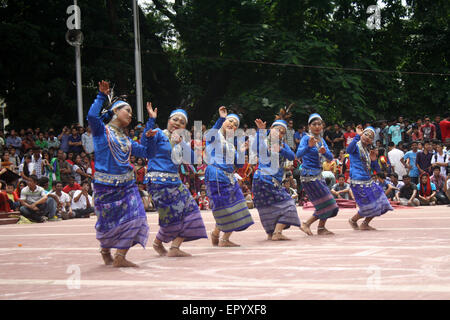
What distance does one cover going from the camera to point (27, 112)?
23750mm

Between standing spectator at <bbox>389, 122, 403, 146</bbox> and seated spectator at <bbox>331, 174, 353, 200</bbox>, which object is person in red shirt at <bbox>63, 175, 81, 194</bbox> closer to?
seated spectator at <bbox>331, 174, 353, 200</bbox>

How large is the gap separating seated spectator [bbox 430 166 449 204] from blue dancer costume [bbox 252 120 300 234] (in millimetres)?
9449

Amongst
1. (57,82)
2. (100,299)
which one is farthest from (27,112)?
(100,299)

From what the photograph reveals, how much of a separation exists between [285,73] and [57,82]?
8258 mm

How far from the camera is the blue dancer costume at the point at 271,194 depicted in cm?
975

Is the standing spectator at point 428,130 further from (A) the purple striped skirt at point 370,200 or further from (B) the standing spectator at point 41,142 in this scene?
(B) the standing spectator at point 41,142

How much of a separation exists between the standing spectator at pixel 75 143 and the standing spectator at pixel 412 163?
964cm

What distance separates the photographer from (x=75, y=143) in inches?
757

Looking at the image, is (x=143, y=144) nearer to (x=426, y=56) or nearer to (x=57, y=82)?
(x=57, y=82)

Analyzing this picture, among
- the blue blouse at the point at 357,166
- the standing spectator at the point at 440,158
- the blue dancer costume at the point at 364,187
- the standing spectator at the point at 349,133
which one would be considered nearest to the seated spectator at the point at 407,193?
the standing spectator at the point at 440,158

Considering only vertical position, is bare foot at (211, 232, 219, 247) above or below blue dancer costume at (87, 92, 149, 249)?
below

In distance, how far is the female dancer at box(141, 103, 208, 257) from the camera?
315 inches

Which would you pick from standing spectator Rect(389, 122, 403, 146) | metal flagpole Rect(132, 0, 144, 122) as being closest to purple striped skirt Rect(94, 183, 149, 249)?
standing spectator Rect(389, 122, 403, 146)

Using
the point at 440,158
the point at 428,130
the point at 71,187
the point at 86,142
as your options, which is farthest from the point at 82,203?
the point at 428,130
